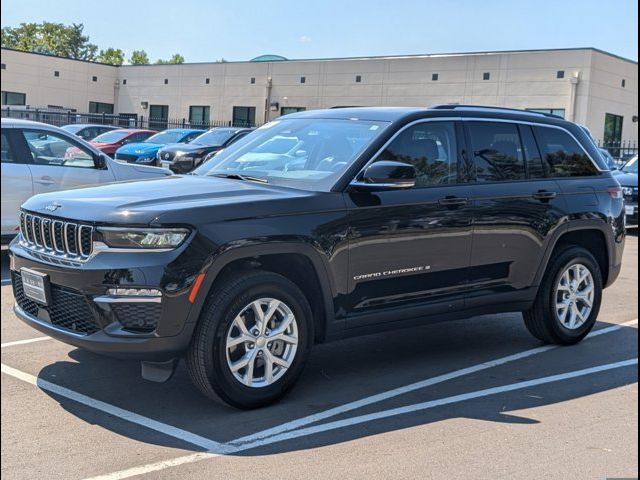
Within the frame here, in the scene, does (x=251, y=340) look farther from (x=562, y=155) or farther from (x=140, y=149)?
(x=140, y=149)

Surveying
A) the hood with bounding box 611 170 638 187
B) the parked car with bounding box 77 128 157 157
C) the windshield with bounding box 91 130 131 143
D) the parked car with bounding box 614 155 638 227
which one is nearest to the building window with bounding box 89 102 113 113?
the parked car with bounding box 77 128 157 157

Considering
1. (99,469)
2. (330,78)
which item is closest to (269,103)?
(330,78)

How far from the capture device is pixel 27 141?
9.88 meters

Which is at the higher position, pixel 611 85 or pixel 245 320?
pixel 611 85

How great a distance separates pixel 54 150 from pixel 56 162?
0.15 m

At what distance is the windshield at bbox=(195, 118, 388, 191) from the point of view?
543 centimetres

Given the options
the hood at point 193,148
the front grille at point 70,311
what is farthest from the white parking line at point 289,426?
the hood at point 193,148

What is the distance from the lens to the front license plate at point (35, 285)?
4762mm

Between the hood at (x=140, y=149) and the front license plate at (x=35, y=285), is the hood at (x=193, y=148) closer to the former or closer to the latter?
the hood at (x=140, y=149)

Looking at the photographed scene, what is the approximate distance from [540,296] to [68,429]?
387 cm

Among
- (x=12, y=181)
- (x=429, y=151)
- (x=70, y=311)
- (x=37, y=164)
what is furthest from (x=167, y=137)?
(x=70, y=311)

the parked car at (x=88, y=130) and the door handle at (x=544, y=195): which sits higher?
the parked car at (x=88, y=130)

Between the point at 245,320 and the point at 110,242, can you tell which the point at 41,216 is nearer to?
the point at 110,242

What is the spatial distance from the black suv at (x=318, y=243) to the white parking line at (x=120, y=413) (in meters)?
0.27
